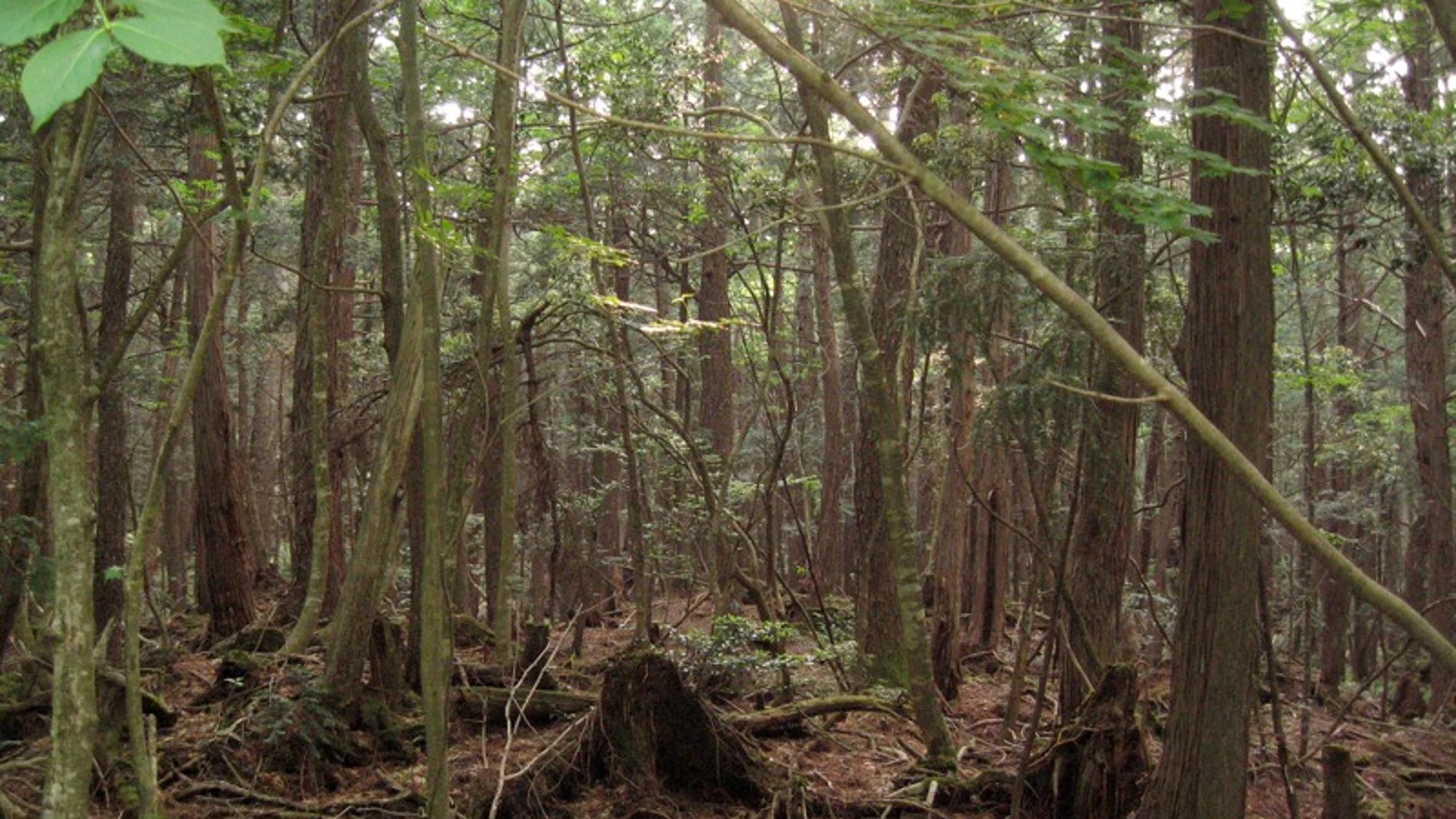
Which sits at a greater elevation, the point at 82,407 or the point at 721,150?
the point at 721,150

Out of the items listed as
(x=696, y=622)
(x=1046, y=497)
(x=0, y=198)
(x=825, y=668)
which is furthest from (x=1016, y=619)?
(x=0, y=198)

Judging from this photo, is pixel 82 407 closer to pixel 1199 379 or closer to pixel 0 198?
pixel 1199 379

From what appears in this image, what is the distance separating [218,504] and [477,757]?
676cm

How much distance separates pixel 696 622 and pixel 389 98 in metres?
8.67

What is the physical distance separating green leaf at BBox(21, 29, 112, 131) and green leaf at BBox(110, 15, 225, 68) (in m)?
0.03

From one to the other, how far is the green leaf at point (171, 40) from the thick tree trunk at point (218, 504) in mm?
12607

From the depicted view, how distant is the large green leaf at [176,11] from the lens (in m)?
1.43

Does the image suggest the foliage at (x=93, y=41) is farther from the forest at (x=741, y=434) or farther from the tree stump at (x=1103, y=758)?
the tree stump at (x=1103, y=758)

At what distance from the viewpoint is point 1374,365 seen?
28.8 metres

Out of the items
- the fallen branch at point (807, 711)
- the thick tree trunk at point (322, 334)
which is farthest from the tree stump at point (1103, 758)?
the thick tree trunk at point (322, 334)

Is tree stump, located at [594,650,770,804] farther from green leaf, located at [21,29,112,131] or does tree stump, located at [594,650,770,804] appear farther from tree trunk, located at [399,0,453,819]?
green leaf, located at [21,29,112,131]

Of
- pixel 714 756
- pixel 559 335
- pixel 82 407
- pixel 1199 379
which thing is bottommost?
pixel 714 756

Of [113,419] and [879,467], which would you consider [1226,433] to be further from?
[113,419]

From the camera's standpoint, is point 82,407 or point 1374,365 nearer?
point 82,407
